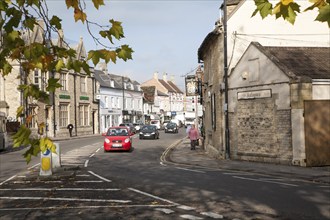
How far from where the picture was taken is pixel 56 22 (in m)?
4.34

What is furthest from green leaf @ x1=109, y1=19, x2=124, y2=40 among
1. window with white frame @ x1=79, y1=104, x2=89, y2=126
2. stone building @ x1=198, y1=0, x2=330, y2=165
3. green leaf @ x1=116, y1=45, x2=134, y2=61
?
window with white frame @ x1=79, y1=104, x2=89, y2=126

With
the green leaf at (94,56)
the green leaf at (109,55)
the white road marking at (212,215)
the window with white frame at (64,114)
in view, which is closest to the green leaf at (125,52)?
the green leaf at (109,55)

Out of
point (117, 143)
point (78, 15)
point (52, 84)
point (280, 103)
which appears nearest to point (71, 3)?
point (78, 15)

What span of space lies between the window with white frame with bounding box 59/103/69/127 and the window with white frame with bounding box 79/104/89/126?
3462mm

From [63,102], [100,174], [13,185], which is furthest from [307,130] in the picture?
[63,102]

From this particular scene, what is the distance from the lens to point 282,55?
20484mm

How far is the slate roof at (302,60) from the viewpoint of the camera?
18.3m

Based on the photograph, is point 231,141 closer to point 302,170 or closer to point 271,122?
point 271,122

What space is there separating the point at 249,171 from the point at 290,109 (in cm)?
349

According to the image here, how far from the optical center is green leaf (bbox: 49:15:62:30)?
433cm

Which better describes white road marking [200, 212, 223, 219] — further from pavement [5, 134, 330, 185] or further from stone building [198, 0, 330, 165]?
stone building [198, 0, 330, 165]

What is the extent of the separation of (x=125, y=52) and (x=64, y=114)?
1921 inches

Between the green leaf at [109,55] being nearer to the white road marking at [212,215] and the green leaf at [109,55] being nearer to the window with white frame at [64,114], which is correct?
the white road marking at [212,215]

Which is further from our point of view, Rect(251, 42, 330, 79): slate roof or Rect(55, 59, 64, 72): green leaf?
Rect(251, 42, 330, 79): slate roof
